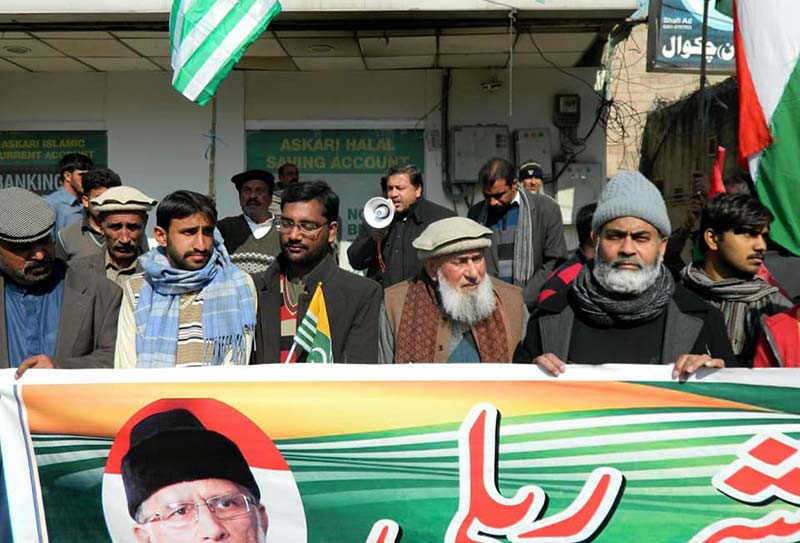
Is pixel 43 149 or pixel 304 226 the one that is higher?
pixel 43 149

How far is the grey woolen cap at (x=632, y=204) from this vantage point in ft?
11.1

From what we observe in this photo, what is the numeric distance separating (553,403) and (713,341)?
66 centimetres

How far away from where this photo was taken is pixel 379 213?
5.76m

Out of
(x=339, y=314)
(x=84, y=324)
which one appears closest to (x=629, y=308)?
(x=339, y=314)

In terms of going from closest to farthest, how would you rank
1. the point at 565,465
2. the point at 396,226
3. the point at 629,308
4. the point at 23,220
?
1. the point at 565,465
2. the point at 629,308
3. the point at 23,220
4. the point at 396,226

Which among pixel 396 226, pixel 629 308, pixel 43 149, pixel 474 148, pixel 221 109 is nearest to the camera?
pixel 629 308

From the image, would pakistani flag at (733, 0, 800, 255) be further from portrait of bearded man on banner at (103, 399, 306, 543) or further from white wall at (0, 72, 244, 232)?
white wall at (0, 72, 244, 232)

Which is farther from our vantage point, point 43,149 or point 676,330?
point 43,149

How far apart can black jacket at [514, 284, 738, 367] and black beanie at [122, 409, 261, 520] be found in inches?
47.2

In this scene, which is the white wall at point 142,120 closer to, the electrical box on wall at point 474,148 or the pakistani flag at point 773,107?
the electrical box on wall at point 474,148

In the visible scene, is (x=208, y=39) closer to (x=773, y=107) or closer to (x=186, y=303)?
(x=186, y=303)

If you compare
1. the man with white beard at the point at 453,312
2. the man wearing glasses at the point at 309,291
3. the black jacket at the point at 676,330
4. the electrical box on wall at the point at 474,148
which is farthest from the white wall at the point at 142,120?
the black jacket at the point at 676,330

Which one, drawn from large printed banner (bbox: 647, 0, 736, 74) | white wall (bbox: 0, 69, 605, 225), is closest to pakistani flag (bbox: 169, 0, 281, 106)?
white wall (bbox: 0, 69, 605, 225)

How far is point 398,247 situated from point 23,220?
106 inches
